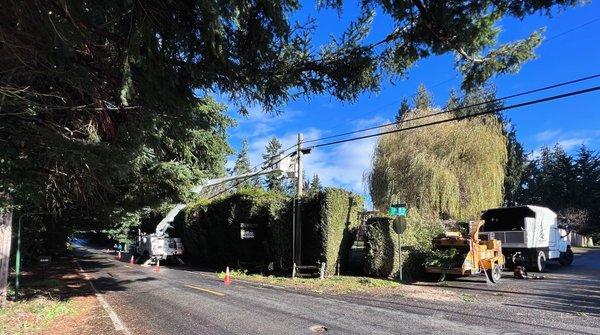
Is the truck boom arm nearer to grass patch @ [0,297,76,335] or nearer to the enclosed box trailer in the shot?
the enclosed box trailer

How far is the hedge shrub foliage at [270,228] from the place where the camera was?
1948 cm

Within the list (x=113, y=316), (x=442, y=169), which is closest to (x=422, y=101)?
(x=442, y=169)

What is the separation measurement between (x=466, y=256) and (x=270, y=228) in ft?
30.0

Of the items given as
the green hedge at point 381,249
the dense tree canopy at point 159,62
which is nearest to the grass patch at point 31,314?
the dense tree canopy at point 159,62

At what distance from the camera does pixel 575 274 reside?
1992cm

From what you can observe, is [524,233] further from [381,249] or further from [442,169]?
[442,169]

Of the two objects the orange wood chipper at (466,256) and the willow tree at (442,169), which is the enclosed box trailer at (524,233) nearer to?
the orange wood chipper at (466,256)

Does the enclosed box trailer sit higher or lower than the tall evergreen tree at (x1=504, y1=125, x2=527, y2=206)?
lower

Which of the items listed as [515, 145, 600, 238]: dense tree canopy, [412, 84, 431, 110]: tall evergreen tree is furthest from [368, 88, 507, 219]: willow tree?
[515, 145, 600, 238]: dense tree canopy

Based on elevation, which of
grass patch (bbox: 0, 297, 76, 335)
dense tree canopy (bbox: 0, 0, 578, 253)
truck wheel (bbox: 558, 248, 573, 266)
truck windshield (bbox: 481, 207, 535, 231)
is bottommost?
grass patch (bbox: 0, 297, 76, 335)

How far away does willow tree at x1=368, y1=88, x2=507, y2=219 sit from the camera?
89.6 ft

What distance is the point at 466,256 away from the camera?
52.5 feet

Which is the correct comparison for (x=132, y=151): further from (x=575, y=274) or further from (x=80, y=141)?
(x=575, y=274)

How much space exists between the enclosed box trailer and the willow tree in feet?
16.5
